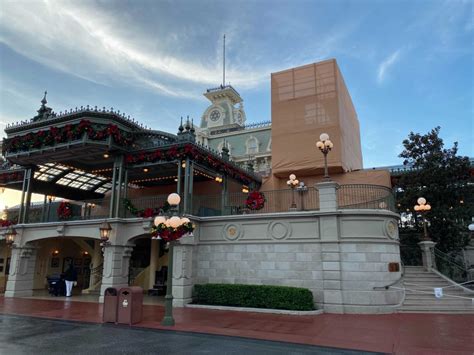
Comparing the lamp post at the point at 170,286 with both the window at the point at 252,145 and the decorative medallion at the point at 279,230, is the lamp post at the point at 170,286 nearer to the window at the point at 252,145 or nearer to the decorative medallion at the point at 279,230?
the decorative medallion at the point at 279,230

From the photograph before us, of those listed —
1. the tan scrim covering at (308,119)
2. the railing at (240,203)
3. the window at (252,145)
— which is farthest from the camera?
the window at (252,145)

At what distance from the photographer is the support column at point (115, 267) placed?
54.8ft

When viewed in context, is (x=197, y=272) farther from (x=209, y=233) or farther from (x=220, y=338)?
(x=220, y=338)

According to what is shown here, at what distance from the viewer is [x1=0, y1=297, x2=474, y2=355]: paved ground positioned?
831 cm

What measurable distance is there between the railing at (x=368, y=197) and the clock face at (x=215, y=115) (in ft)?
115

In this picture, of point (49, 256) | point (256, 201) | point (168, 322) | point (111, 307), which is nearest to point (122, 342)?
point (168, 322)

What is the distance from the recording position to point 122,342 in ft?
28.3

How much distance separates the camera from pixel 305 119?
75.4 feet

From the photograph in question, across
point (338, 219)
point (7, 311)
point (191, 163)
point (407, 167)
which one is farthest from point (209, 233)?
point (407, 167)

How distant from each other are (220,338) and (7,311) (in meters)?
9.67

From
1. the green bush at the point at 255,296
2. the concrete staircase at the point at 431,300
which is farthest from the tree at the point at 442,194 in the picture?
the green bush at the point at 255,296

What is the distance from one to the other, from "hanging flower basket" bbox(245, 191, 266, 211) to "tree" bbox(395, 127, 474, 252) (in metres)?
8.29

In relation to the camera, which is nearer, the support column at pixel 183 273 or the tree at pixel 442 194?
the support column at pixel 183 273

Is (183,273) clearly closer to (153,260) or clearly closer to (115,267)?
(115,267)
